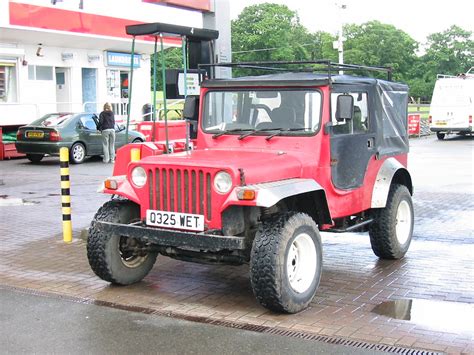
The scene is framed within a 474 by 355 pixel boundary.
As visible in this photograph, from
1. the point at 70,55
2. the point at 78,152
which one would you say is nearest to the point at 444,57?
the point at 70,55

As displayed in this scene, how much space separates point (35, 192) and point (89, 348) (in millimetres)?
8920

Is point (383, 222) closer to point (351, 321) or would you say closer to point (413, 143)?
point (351, 321)

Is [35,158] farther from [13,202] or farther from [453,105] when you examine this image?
[453,105]

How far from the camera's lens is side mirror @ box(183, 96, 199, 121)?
23.0ft

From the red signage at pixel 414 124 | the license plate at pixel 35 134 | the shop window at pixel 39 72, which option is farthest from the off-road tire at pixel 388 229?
the red signage at pixel 414 124

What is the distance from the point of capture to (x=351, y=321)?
5.36 meters

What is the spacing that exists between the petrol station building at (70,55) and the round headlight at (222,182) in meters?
17.0

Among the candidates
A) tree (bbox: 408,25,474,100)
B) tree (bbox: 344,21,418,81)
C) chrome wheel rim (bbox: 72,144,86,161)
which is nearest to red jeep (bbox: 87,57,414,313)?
chrome wheel rim (bbox: 72,144,86,161)

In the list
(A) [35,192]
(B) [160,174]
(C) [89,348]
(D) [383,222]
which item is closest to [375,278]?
(D) [383,222]

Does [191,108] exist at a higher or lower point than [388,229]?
higher

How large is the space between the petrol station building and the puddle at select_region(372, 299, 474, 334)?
1749 centimetres

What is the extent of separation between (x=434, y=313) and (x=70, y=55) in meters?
22.0

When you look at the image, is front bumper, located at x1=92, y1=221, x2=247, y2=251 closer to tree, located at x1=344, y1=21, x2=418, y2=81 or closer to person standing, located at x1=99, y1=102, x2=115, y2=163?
person standing, located at x1=99, y1=102, x2=115, y2=163

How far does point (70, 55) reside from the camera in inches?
990
